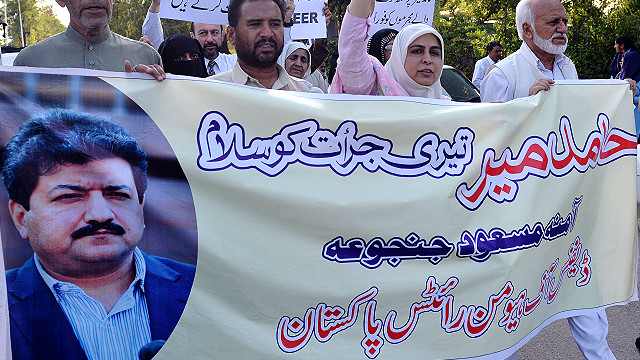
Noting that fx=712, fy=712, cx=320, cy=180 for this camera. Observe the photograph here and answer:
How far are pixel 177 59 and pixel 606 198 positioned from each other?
2.68m

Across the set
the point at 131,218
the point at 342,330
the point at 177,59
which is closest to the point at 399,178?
the point at 342,330

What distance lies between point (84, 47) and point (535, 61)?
2.35 meters

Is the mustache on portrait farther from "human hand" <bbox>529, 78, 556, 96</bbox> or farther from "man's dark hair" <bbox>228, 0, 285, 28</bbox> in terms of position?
"human hand" <bbox>529, 78, 556, 96</bbox>

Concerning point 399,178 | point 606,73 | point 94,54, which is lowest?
point 606,73

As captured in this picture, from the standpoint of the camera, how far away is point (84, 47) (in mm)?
3490

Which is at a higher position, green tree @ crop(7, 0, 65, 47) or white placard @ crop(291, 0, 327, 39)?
white placard @ crop(291, 0, 327, 39)

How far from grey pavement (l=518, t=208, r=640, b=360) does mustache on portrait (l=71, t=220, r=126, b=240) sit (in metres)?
2.49

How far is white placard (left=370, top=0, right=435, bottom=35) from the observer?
6.91 metres

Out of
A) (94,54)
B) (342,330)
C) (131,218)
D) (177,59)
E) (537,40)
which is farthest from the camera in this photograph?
(177,59)

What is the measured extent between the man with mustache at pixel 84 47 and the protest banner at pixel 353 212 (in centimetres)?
76

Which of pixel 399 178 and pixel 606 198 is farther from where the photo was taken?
pixel 606 198

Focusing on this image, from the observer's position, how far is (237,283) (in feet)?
9.11

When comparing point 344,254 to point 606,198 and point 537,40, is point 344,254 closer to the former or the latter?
point 606,198

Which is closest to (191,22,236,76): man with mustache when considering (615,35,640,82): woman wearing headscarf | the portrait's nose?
the portrait's nose
